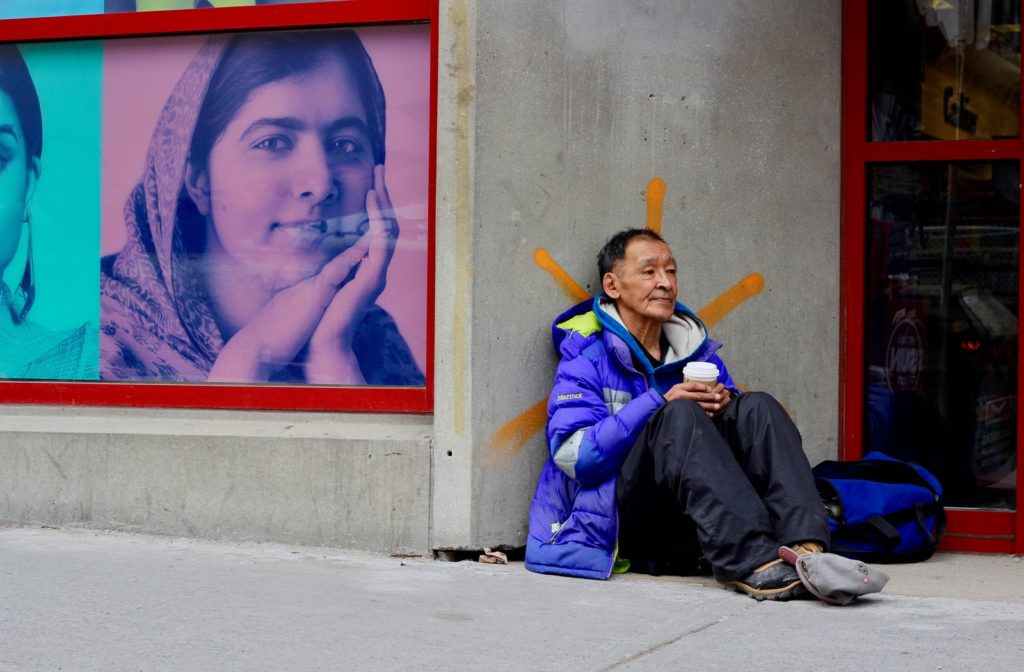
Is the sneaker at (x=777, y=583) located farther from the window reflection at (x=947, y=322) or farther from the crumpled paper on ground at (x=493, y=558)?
the window reflection at (x=947, y=322)

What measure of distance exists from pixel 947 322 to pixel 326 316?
7.98ft

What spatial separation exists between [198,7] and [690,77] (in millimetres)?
2016

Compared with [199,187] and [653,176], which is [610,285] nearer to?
[653,176]

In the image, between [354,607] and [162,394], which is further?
[162,394]

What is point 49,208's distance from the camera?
5805mm

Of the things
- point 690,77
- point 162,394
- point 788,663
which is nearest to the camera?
point 788,663

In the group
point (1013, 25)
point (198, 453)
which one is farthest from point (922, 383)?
point (198, 453)

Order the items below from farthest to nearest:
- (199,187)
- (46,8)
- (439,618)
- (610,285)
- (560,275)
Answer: (46,8), (199,187), (560,275), (610,285), (439,618)

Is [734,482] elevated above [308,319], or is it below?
below

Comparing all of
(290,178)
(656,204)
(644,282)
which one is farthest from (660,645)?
(290,178)

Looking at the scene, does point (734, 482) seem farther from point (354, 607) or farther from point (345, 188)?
point (345, 188)

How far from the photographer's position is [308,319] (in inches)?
218

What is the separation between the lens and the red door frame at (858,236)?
5297 millimetres

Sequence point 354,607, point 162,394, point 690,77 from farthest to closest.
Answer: point 162,394 → point 690,77 → point 354,607
